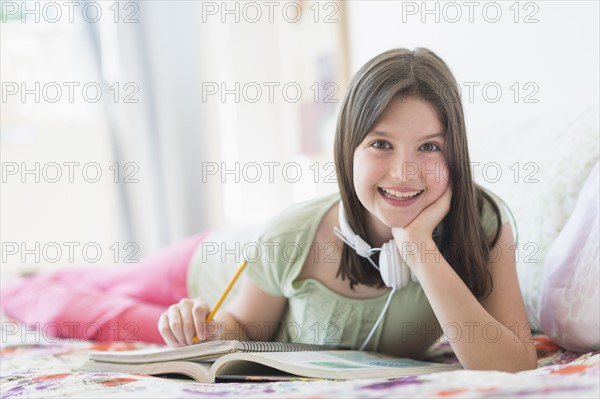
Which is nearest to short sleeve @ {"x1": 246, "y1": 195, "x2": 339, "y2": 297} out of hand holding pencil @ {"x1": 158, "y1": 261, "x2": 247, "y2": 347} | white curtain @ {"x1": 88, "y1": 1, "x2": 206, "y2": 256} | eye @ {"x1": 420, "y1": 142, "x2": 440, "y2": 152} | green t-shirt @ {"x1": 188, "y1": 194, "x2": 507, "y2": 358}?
green t-shirt @ {"x1": 188, "y1": 194, "x2": 507, "y2": 358}

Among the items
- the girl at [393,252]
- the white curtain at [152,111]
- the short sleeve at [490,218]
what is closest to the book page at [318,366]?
the girl at [393,252]

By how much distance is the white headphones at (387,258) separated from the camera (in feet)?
3.31

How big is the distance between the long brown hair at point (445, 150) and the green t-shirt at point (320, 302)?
1.7 inches

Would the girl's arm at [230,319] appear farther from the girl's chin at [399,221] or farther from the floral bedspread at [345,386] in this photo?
the girl's chin at [399,221]

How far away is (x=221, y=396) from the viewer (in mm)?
706

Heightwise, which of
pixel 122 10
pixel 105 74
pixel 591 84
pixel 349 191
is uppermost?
pixel 122 10

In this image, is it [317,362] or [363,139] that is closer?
[317,362]

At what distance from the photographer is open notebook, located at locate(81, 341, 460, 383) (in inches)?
32.5

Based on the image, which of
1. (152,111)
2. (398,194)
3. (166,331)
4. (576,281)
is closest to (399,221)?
(398,194)

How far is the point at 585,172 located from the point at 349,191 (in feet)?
1.27

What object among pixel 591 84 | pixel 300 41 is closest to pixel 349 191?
pixel 591 84

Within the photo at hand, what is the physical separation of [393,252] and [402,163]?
14cm

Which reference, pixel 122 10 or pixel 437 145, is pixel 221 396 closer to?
pixel 437 145

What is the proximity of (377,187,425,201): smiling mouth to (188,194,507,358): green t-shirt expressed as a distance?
16cm
